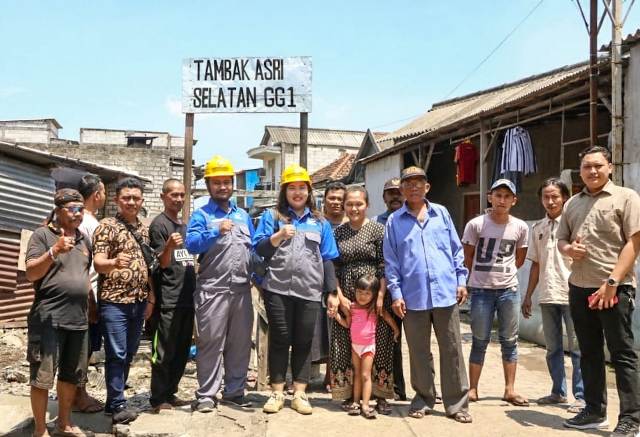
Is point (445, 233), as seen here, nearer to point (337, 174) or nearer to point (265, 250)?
point (265, 250)

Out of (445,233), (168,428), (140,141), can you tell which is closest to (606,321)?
(445,233)

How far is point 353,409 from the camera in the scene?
4168 millimetres

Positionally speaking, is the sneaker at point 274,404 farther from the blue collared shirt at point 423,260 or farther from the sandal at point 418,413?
the blue collared shirt at point 423,260

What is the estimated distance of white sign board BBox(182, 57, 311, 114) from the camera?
616 cm

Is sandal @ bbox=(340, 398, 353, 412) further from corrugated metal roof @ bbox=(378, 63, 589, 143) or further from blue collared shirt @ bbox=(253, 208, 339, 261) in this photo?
corrugated metal roof @ bbox=(378, 63, 589, 143)

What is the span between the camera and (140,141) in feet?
81.0

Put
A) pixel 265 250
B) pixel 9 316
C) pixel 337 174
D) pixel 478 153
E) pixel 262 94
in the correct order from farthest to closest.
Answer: pixel 337 174 → pixel 478 153 → pixel 9 316 → pixel 262 94 → pixel 265 250

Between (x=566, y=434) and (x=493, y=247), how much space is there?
1.45 m

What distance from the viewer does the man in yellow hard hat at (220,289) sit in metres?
4.12

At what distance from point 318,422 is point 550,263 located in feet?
7.44

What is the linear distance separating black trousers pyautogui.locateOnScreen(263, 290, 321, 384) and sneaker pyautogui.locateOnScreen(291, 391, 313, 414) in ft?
0.34

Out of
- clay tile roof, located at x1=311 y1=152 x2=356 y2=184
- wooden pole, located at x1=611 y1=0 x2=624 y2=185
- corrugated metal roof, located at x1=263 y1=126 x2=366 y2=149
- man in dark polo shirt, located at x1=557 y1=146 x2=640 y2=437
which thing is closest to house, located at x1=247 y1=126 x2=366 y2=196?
corrugated metal roof, located at x1=263 y1=126 x2=366 y2=149

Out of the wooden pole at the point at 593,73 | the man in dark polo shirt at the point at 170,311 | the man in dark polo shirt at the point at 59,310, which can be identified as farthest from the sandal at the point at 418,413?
the wooden pole at the point at 593,73

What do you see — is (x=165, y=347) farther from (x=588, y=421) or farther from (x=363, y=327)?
(x=588, y=421)
